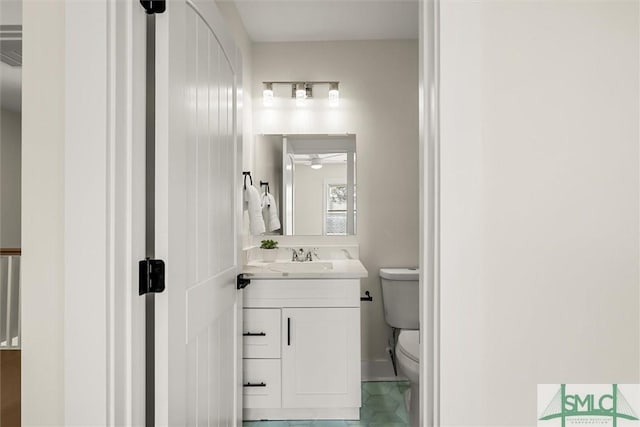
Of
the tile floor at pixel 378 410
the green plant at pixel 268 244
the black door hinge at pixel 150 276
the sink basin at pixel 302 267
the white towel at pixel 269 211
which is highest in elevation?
the white towel at pixel 269 211

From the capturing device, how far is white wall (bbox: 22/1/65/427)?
964mm

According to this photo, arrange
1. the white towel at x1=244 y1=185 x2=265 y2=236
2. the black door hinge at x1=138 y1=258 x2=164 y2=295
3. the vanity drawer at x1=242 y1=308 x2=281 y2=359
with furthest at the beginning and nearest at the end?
the white towel at x1=244 y1=185 x2=265 y2=236
the vanity drawer at x1=242 y1=308 x2=281 y2=359
the black door hinge at x1=138 y1=258 x2=164 y2=295

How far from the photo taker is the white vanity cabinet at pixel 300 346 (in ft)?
7.50

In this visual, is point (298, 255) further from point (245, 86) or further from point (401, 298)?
point (245, 86)

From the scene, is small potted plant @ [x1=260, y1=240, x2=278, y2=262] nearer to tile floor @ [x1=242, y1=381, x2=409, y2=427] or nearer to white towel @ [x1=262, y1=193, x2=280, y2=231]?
white towel @ [x1=262, y1=193, x2=280, y2=231]

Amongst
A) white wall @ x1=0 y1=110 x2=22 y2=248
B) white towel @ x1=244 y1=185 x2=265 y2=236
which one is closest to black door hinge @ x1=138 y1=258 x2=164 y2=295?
white towel @ x1=244 y1=185 x2=265 y2=236

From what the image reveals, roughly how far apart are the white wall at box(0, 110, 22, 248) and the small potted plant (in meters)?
2.01

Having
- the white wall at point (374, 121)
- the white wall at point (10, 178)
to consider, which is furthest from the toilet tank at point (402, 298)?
the white wall at point (10, 178)

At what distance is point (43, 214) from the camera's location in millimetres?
971

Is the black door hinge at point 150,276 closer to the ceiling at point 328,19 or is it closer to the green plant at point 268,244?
the green plant at point 268,244

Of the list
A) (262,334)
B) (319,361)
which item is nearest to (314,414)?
(319,361)

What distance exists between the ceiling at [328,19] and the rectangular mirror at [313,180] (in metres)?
0.71
